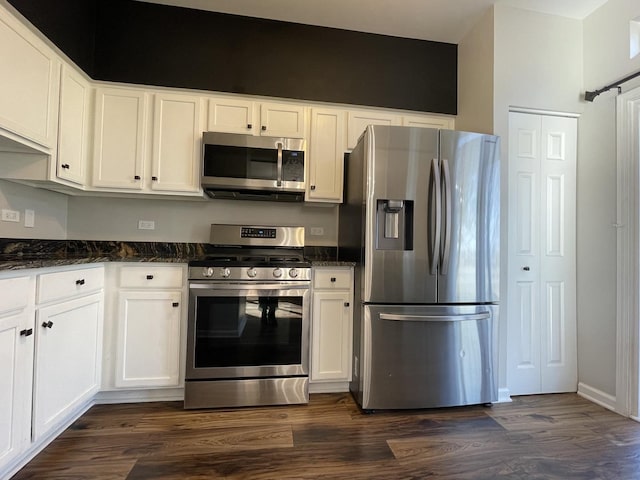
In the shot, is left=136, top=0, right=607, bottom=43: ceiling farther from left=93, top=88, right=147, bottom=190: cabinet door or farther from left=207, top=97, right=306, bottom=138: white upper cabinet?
left=93, top=88, right=147, bottom=190: cabinet door

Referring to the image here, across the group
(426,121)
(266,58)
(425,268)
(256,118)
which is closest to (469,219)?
(425,268)

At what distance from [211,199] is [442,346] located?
2.11 metres

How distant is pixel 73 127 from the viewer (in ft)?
7.09

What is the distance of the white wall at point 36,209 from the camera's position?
201 cm

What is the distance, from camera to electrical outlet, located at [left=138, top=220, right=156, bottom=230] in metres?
2.71

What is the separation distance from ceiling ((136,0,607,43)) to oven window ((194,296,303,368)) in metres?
2.23

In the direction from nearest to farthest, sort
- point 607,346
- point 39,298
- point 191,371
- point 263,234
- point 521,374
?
point 39,298, point 191,371, point 607,346, point 521,374, point 263,234

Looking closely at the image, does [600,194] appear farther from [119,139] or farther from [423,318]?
[119,139]

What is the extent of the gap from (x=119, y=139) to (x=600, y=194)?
3.54 meters

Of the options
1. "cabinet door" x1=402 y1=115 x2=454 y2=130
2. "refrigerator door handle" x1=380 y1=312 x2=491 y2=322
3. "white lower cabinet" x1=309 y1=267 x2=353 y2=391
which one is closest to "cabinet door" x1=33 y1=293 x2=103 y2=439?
"white lower cabinet" x1=309 y1=267 x2=353 y2=391

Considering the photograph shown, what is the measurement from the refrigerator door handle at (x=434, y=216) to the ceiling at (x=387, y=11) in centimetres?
132

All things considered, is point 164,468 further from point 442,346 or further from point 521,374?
point 521,374

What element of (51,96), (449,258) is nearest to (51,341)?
(51,96)

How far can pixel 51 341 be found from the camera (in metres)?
1.66
